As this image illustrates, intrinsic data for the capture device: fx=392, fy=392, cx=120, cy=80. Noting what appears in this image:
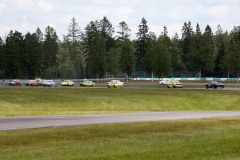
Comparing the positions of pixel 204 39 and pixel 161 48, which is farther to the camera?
pixel 204 39

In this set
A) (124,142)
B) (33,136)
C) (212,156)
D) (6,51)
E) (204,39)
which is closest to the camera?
(212,156)

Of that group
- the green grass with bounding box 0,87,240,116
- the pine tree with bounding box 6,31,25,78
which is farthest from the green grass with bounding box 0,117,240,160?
the pine tree with bounding box 6,31,25,78

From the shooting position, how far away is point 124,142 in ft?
53.6

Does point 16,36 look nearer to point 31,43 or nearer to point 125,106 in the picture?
point 31,43

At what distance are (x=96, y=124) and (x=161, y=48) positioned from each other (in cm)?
7829

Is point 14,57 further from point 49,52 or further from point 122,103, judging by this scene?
point 122,103

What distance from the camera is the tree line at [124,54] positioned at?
10206 centimetres

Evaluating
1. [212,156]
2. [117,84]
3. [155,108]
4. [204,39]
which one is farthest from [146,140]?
[204,39]

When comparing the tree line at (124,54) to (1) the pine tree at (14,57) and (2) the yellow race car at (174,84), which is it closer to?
(1) the pine tree at (14,57)

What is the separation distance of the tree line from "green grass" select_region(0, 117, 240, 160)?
254 feet

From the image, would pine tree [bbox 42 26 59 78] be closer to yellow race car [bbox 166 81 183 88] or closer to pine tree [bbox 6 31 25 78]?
pine tree [bbox 6 31 25 78]

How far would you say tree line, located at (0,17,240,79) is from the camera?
335 feet

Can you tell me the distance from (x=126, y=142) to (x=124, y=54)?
92949mm

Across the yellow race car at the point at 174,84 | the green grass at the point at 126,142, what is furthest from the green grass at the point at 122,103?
the yellow race car at the point at 174,84
